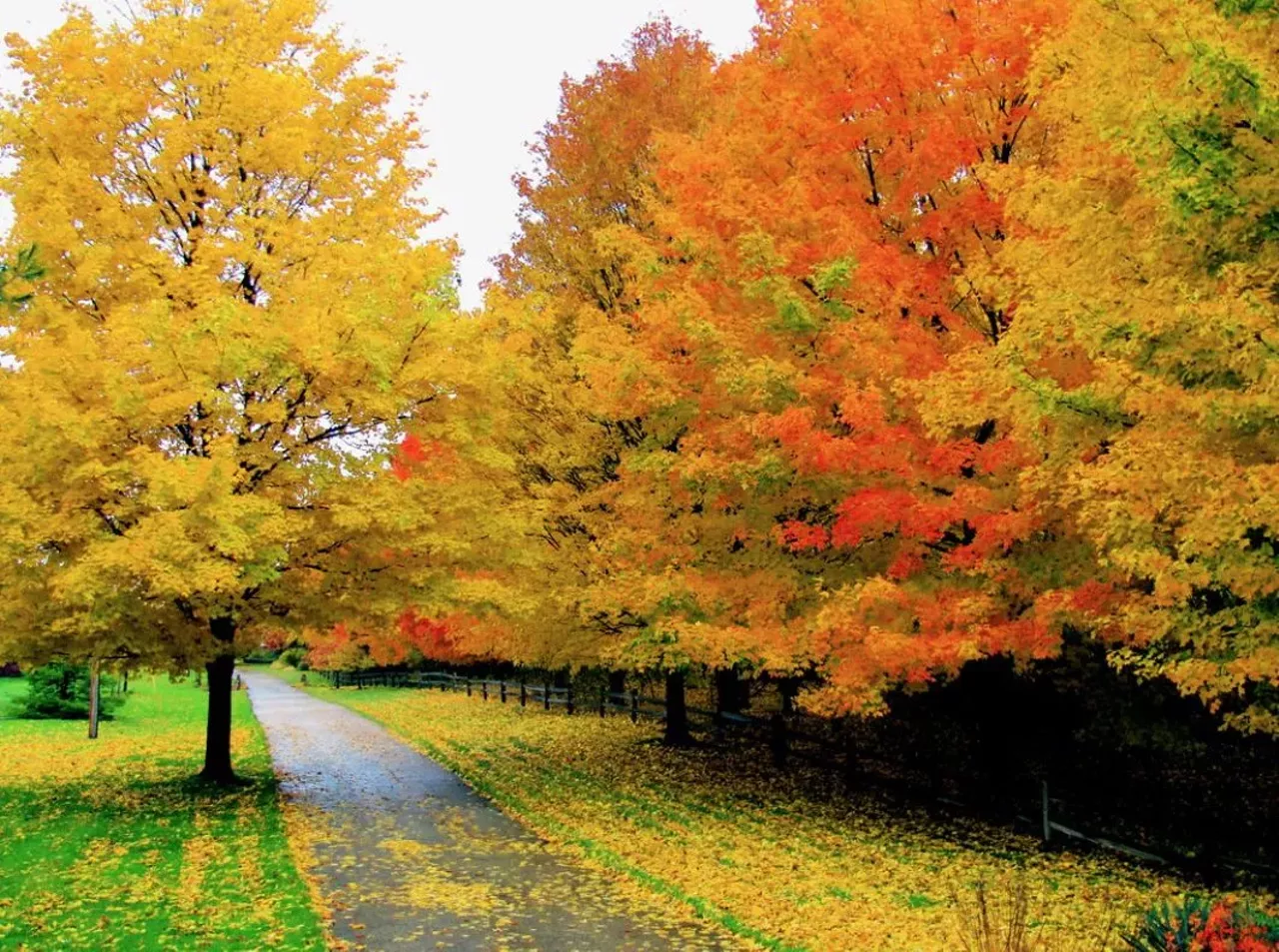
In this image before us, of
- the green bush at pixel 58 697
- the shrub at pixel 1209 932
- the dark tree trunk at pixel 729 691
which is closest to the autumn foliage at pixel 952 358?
the shrub at pixel 1209 932

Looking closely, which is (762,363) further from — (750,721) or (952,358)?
(750,721)

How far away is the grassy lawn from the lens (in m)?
8.47

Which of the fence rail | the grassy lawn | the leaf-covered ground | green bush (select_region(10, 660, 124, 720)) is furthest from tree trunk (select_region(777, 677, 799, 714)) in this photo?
green bush (select_region(10, 660, 124, 720))

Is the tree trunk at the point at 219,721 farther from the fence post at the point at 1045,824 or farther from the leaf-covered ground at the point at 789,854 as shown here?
the fence post at the point at 1045,824

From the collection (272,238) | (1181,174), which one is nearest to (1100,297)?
(1181,174)

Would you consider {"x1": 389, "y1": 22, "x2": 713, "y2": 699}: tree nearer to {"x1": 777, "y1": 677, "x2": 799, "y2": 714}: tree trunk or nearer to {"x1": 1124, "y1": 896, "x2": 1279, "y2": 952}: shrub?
{"x1": 777, "y1": 677, "x2": 799, "y2": 714}: tree trunk

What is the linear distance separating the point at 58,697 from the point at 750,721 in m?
25.5

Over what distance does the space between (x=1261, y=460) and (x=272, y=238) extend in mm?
12476

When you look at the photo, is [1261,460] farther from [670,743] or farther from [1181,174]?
[670,743]

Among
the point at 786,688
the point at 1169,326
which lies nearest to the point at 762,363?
the point at 1169,326

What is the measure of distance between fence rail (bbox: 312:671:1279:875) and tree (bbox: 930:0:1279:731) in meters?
3.26

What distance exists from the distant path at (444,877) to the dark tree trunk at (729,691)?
652 cm

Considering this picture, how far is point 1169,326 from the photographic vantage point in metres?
8.27

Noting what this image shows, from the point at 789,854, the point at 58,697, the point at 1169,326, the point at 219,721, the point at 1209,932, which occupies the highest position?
the point at 1169,326
